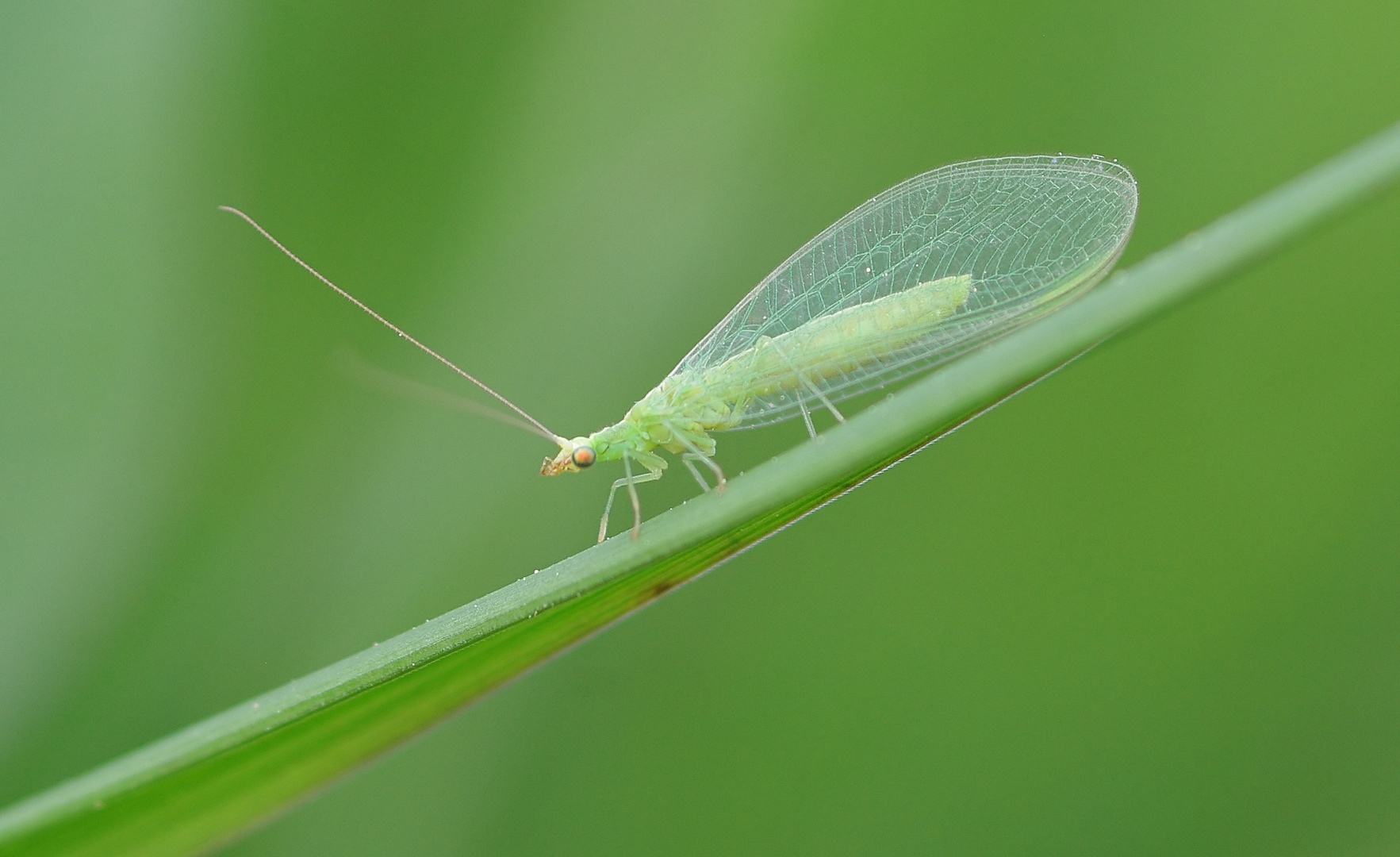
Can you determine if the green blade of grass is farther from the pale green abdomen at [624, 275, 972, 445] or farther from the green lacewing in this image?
the pale green abdomen at [624, 275, 972, 445]

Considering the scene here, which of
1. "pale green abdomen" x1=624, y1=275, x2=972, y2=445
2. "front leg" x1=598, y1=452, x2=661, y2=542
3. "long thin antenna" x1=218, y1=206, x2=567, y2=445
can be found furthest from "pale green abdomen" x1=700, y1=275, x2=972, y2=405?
"long thin antenna" x1=218, y1=206, x2=567, y2=445

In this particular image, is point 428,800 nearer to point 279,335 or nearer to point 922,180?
point 279,335

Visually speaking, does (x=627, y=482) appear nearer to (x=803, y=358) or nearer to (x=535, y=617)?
(x=803, y=358)

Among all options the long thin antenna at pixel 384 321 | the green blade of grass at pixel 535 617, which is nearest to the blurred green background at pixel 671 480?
the long thin antenna at pixel 384 321

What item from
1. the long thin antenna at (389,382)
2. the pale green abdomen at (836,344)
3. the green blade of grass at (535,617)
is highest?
the long thin antenna at (389,382)

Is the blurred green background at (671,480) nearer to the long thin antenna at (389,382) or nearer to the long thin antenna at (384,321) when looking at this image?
the long thin antenna at (389,382)

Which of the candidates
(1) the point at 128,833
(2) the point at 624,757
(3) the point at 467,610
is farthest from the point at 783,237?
(1) the point at 128,833
